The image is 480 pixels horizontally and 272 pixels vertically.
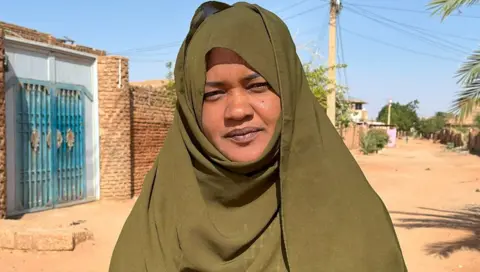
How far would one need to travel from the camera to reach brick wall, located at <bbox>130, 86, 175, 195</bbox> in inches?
380

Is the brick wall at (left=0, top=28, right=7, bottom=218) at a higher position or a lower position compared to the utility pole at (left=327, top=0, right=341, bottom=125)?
lower

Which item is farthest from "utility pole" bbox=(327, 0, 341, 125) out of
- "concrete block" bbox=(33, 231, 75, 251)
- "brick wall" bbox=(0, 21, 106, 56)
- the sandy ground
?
"concrete block" bbox=(33, 231, 75, 251)

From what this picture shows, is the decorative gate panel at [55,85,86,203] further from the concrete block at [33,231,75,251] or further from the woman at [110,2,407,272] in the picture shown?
the woman at [110,2,407,272]

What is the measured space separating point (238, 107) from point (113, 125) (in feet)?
26.8

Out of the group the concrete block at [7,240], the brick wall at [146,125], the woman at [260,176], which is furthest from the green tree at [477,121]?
the woman at [260,176]

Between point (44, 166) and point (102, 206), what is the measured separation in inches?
57.8

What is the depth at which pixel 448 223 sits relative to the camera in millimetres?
7367

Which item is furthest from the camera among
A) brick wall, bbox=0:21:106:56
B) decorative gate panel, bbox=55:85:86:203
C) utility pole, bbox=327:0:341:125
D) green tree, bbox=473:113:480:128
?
green tree, bbox=473:113:480:128

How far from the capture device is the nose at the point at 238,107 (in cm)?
113

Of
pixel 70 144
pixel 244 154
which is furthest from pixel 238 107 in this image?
pixel 70 144

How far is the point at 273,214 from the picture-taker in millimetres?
1174

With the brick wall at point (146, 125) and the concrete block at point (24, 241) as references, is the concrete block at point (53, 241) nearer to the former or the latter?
the concrete block at point (24, 241)

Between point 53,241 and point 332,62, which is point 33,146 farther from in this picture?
point 332,62

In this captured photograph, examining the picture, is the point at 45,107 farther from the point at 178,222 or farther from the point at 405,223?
the point at 178,222
